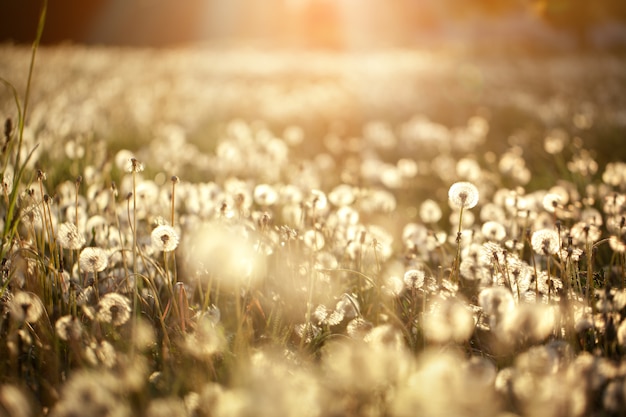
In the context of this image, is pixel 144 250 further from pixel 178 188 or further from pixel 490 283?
pixel 490 283

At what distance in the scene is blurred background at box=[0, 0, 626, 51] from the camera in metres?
25.7

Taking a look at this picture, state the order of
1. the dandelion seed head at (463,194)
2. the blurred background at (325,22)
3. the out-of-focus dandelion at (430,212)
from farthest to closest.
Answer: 1. the blurred background at (325,22)
2. the out-of-focus dandelion at (430,212)
3. the dandelion seed head at (463,194)

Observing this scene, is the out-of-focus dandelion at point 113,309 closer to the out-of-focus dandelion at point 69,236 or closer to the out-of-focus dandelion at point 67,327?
the out-of-focus dandelion at point 67,327

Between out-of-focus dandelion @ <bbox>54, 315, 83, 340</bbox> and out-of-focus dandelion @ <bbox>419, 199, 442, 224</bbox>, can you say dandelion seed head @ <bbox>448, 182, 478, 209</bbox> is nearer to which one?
out-of-focus dandelion @ <bbox>419, 199, 442, 224</bbox>

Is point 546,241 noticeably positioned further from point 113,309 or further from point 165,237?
point 113,309

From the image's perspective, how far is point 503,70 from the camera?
12695mm

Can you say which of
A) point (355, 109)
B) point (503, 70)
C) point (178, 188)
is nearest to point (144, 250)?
point (178, 188)

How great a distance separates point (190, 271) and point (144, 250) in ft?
0.67

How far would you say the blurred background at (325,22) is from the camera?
1011 inches

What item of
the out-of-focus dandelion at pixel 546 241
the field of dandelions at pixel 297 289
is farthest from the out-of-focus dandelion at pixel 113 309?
the out-of-focus dandelion at pixel 546 241

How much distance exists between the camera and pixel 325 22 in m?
48.7

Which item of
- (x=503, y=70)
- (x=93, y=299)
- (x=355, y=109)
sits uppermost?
(x=503, y=70)

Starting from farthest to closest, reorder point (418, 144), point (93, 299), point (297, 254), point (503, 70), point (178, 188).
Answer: point (503, 70), point (418, 144), point (178, 188), point (297, 254), point (93, 299)

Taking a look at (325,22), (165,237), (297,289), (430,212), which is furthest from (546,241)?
(325,22)
